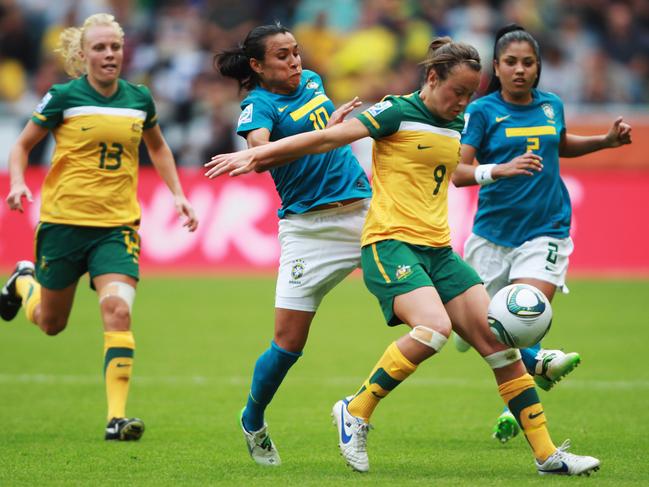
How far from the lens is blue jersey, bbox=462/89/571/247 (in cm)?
772

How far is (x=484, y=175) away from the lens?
22.8ft

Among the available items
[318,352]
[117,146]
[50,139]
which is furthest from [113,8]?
[117,146]

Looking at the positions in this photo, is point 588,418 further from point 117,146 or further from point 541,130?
point 117,146

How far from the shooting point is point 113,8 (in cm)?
2231

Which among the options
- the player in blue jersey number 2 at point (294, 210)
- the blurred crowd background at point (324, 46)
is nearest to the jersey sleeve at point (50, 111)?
the player in blue jersey number 2 at point (294, 210)

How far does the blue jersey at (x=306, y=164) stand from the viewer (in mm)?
6836

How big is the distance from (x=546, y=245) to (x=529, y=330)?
5.57ft

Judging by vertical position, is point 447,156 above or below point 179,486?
above

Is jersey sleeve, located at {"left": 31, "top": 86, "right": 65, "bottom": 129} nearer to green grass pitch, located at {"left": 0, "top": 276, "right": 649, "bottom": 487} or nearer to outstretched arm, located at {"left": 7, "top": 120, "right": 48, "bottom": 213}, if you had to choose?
outstretched arm, located at {"left": 7, "top": 120, "right": 48, "bottom": 213}

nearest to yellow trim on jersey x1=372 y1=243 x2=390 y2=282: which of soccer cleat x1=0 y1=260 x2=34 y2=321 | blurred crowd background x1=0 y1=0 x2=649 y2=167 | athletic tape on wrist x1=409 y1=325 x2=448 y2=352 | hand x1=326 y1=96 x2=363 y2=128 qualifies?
athletic tape on wrist x1=409 y1=325 x2=448 y2=352

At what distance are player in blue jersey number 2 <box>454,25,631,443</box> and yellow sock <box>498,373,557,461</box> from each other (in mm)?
1258

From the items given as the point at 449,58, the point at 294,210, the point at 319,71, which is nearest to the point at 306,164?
the point at 294,210

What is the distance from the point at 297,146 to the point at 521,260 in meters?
2.33

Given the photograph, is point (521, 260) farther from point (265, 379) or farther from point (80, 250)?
point (80, 250)
